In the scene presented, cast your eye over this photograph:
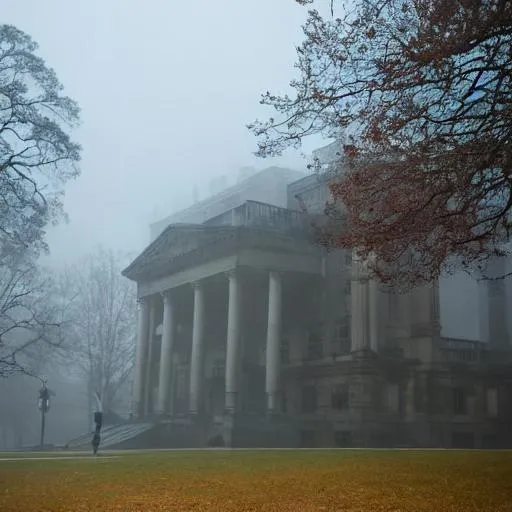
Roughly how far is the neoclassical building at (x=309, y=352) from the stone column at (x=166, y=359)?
10 cm

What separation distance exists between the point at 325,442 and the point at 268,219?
15.1 meters

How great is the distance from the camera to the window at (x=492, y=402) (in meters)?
42.2

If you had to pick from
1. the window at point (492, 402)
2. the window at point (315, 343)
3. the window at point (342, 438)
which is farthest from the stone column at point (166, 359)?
the window at point (492, 402)

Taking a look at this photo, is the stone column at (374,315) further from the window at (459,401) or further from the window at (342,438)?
the window at (459,401)

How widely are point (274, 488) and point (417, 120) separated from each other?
8043 millimetres

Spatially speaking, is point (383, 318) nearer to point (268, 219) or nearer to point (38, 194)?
point (268, 219)

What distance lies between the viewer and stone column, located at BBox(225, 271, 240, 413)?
137ft

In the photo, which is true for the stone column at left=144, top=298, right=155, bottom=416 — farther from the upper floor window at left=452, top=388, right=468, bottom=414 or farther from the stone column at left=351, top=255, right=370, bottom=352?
the upper floor window at left=452, top=388, right=468, bottom=414

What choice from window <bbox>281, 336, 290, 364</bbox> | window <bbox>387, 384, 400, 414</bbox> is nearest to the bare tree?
window <bbox>281, 336, 290, 364</bbox>

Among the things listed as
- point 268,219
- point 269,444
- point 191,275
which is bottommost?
point 269,444

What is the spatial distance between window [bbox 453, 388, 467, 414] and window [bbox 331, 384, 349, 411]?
6.73m

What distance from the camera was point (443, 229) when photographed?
15.6 metres

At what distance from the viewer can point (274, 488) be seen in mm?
12016

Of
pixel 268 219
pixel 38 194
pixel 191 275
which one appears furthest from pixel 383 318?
pixel 38 194
